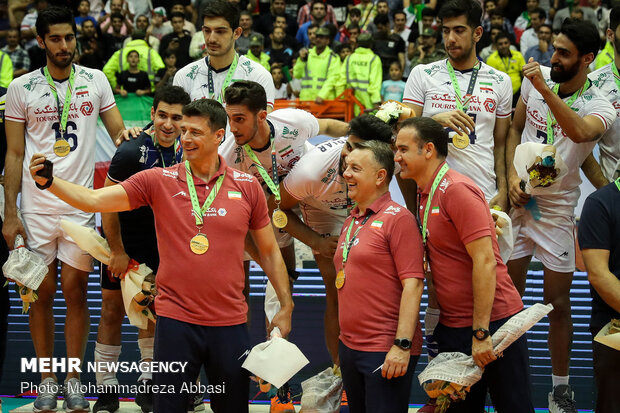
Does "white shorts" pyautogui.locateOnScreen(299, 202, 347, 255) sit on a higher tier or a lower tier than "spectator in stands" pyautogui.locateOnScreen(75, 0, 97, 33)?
lower

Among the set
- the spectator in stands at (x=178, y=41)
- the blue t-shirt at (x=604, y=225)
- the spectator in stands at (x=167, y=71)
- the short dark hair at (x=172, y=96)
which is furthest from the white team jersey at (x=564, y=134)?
the spectator in stands at (x=178, y=41)

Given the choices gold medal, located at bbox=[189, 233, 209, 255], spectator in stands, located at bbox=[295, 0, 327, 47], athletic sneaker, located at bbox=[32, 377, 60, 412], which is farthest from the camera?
spectator in stands, located at bbox=[295, 0, 327, 47]

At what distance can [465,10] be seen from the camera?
5.36 metres

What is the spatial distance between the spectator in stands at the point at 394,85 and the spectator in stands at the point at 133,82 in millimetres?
3961

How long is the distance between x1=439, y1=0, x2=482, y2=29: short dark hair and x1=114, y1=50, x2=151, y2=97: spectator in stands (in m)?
8.18

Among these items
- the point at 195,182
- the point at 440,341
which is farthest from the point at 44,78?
the point at 440,341

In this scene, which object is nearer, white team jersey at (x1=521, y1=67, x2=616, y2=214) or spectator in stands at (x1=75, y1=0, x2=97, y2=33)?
white team jersey at (x1=521, y1=67, x2=616, y2=214)

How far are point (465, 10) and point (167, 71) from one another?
9092 millimetres

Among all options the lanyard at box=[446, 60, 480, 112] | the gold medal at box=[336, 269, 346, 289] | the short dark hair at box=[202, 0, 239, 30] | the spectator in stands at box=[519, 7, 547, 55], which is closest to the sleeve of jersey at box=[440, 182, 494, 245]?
the gold medal at box=[336, 269, 346, 289]

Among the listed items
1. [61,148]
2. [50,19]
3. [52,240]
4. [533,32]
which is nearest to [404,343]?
[52,240]

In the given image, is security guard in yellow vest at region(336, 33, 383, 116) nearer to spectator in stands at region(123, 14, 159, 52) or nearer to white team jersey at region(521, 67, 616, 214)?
spectator in stands at region(123, 14, 159, 52)

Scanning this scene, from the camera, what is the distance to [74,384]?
5.51 metres

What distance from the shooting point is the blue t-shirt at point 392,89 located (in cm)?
1312

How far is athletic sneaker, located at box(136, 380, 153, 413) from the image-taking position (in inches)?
213
